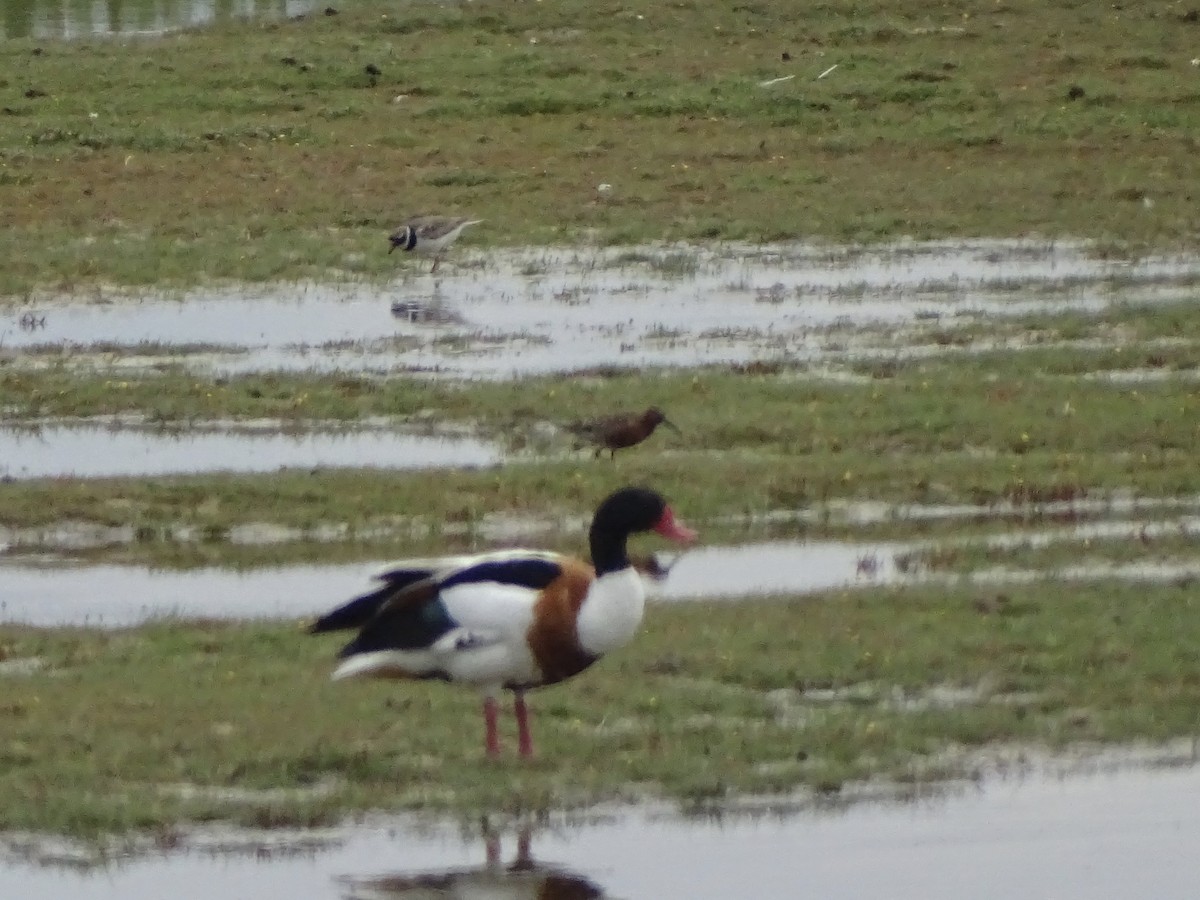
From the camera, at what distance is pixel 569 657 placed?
9797 mm

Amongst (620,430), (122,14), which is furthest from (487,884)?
(122,14)

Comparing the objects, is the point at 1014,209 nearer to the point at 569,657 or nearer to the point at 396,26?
the point at 396,26

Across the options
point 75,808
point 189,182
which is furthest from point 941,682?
point 189,182

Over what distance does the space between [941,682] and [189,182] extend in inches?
713

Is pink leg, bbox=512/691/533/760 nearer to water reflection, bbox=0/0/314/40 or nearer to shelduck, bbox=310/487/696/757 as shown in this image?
shelduck, bbox=310/487/696/757

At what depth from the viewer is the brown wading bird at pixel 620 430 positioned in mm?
16031

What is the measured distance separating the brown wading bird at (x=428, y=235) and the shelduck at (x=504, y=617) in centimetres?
1365

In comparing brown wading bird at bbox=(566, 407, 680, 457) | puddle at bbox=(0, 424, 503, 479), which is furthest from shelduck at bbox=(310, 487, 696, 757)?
puddle at bbox=(0, 424, 503, 479)

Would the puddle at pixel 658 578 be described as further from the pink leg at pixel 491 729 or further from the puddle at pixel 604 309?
the puddle at pixel 604 309

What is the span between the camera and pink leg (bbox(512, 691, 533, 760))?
32.3 ft

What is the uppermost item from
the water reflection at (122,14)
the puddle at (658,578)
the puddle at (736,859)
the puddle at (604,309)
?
the water reflection at (122,14)

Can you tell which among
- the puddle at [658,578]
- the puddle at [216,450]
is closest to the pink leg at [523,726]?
the puddle at [658,578]

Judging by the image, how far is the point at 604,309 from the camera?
21.9 metres

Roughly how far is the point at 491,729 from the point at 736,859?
133 centimetres
